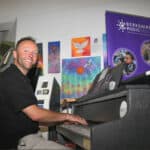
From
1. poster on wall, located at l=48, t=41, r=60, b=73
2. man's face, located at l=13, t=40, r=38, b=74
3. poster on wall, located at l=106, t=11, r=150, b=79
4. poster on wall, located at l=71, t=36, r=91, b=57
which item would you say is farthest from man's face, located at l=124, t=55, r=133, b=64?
man's face, located at l=13, t=40, r=38, b=74

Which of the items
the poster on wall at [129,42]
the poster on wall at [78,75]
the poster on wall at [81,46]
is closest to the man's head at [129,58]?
the poster on wall at [129,42]

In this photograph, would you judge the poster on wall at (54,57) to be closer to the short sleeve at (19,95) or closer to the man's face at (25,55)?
the man's face at (25,55)

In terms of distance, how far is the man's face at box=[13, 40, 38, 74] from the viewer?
1.96 m

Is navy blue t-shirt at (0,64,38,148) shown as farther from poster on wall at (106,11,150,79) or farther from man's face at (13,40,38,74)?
poster on wall at (106,11,150,79)

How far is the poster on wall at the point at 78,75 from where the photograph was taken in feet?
9.47

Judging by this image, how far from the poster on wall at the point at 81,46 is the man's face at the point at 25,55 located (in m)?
0.97

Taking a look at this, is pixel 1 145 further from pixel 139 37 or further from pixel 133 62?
pixel 139 37

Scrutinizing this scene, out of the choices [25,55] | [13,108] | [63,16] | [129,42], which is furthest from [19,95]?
[63,16]

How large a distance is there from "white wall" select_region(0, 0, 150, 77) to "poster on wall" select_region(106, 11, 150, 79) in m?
0.22

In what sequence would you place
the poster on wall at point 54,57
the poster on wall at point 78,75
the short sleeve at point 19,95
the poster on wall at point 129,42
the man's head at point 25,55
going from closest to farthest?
the short sleeve at point 19,95 < the man's head at point 25,55 < the poster on wall at point 129,42 < the poster on wall at point 78,75 < the poster on wall at point 54,57

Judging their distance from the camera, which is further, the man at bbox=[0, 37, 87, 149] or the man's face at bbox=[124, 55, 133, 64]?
the man's face at bbox=[124, 55, 133, 64]

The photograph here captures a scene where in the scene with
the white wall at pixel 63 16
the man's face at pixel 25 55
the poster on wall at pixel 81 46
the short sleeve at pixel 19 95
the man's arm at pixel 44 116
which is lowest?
the man's arm at pixel 44 116

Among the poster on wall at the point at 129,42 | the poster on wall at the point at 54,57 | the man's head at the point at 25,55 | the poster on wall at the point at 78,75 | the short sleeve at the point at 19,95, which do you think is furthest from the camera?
the poster on wall at the point at 54,57

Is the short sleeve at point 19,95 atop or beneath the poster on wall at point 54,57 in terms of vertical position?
beneath
